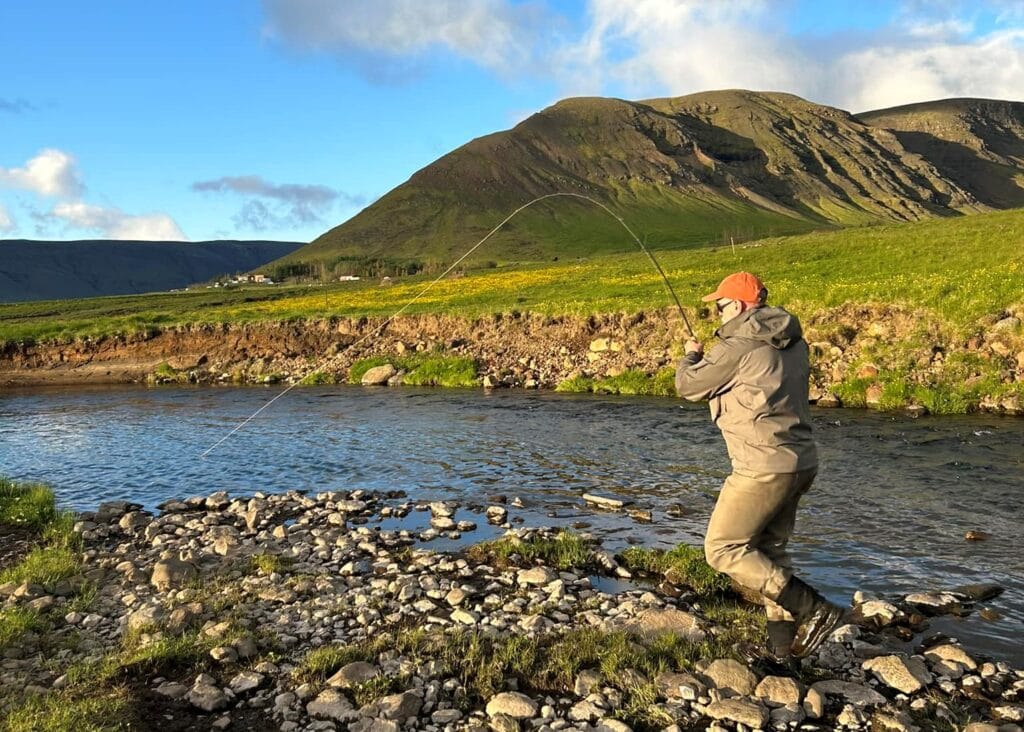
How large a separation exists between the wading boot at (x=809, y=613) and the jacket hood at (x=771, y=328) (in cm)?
236

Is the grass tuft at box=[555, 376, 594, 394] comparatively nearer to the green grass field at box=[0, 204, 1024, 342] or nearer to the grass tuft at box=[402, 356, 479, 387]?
the grass tuft at box=[402, 356, 479, 387]

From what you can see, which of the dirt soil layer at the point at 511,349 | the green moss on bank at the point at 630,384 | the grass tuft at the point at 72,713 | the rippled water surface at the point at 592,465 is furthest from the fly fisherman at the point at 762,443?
the green moss on bank at the point at 630,384

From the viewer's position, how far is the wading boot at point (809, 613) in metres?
6.69

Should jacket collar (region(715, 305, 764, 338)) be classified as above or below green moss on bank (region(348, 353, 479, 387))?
above

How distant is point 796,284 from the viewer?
31906mm

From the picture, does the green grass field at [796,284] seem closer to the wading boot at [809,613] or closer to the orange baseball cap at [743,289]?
the wading boot at [809,613]

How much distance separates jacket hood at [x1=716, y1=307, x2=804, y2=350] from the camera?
6.22 meters

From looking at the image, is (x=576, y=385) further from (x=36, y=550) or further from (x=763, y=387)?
(x=763, y=387)

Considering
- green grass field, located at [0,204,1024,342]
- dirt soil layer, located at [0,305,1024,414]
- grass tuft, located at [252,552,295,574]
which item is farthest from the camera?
green grass field, located at [0,204,1024,342]

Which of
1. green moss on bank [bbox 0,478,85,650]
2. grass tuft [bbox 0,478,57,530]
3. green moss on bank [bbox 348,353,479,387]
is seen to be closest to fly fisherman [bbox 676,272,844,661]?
green moss on bank [bbox 0,478,85,650]

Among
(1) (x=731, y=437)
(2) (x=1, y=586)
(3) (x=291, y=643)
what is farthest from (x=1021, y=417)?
(2) (x=1, y=586)

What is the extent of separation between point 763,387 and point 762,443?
0.53 m

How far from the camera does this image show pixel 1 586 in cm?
909

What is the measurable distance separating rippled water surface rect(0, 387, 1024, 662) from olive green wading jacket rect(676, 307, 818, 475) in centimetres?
350
